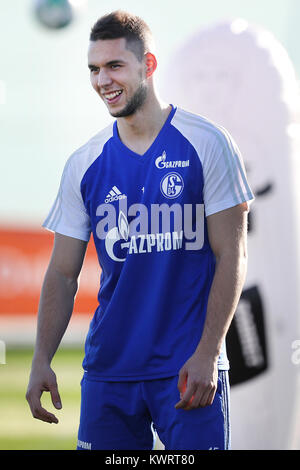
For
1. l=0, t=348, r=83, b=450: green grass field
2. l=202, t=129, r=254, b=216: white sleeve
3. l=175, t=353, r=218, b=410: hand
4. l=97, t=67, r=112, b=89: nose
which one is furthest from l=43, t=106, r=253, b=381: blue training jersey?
l=0, t=348, r=83, b=450: green grass field

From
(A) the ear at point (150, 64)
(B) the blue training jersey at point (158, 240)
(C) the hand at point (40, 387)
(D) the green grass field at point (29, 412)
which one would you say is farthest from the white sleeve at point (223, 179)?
(D) the green grass field at point (29, 412)

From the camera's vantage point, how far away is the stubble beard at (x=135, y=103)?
309 cm

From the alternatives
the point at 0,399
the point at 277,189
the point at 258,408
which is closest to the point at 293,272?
the point at 277,189

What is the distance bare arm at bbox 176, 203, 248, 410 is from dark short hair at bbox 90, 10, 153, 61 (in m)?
0.68

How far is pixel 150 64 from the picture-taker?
3174mm

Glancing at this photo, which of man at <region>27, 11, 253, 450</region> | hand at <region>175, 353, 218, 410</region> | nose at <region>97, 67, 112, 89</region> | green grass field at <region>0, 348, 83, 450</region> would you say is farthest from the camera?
green grass field at <region>0, 348, 83, 450</region>

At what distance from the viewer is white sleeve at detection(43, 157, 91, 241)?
324 centimetres

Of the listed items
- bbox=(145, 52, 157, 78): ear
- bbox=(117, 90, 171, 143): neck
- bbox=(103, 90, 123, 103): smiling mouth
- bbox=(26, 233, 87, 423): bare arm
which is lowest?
bbox=(26, 233, 87, 423): bare arm

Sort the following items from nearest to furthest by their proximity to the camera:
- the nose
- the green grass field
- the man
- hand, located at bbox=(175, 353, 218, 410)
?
hand, located at bbox=(175, 353, 218, 410), the man, the nose, the green grass field

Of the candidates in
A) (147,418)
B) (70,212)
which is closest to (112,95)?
(70,212)

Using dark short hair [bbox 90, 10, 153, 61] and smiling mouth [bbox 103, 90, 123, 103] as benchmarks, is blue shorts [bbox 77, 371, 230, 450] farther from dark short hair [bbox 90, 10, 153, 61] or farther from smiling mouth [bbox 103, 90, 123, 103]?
dark short hair [bbox 90, 10, 153, 61]

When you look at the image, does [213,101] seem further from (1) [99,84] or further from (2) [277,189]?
(1) [99,84]
